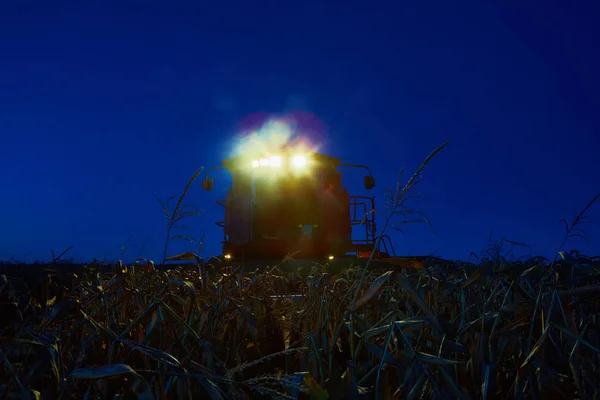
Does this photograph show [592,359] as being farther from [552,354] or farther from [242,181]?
[242,181]

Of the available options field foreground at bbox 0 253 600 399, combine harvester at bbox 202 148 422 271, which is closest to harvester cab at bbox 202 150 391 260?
combine harvester at bbox 202 148 422 271

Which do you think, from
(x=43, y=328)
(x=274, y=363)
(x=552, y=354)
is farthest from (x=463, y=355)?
(x=43, y=328)

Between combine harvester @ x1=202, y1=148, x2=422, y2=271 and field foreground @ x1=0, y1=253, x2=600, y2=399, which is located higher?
combine harvester @ x1=202, y1=148, x2=422, y2=271

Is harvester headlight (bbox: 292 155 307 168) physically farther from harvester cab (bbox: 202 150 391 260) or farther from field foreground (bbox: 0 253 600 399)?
field foreground (bbox: 0 253 600 399)

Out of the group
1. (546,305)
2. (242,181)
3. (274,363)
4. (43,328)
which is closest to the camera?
(546,305)

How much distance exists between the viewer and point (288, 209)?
14.6m

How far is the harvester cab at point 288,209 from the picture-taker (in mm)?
14344

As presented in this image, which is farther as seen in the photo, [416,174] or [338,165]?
[338,165]

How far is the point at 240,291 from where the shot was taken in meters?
2.93

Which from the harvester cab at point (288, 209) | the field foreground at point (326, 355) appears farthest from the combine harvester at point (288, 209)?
the field foreground at point (326, 355)

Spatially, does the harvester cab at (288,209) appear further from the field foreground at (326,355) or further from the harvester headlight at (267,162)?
the field foreground at (326,355)

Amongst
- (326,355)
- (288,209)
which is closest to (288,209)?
(288,209)

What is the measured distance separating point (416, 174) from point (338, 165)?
46.9ft

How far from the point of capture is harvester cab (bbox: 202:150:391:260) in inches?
565
